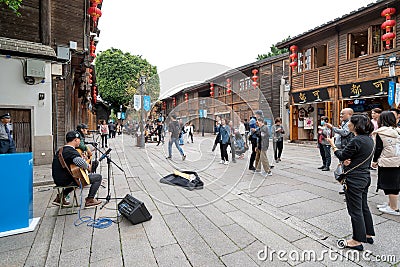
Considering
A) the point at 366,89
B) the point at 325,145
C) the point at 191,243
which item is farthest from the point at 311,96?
the point at 191,243

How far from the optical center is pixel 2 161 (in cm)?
289

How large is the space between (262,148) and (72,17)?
325 inches

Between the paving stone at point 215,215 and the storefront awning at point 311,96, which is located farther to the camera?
the storefront awning at point 311,96

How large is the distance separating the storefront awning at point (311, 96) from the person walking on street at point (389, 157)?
10.8 meters

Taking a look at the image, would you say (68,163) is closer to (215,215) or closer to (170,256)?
(170,256)

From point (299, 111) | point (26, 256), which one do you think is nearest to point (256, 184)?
point (26, 256)

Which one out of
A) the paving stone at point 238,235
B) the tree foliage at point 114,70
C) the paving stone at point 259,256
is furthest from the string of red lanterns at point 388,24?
the tree foliage at point 114,70

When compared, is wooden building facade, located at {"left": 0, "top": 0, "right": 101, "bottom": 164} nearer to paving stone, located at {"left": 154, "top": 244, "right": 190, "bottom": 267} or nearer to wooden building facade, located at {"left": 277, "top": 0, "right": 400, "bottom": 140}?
paving stone, located at {"left": 154, "top": 244, "right": 190, "bottom": 267}

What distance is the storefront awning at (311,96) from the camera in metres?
13.2

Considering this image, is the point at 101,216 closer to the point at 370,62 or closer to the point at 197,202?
the point at 197,202

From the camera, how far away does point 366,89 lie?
36.7 feet

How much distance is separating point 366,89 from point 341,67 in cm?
191

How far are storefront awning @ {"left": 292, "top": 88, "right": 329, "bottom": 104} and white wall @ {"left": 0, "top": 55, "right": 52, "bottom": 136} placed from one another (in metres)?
13.3

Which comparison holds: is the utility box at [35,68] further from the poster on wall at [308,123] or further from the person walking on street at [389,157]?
the poster on wall at [308,123]
